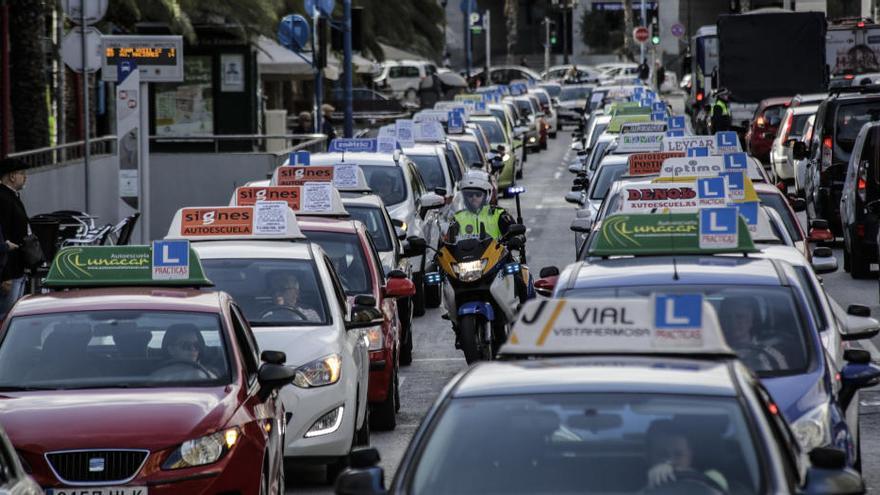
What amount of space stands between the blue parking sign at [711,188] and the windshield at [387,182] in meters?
8.37

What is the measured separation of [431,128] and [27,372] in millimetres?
24858

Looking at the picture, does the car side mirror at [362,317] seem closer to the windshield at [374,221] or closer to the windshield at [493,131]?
the windshield at [374,221]

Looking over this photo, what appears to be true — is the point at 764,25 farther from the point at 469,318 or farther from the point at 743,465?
the point at 743,465

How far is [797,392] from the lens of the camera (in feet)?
31.6

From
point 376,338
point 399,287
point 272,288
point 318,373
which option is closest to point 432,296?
point 399,287

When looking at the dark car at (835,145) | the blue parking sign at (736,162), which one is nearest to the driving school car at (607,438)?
the blue parking sign at (736,162)

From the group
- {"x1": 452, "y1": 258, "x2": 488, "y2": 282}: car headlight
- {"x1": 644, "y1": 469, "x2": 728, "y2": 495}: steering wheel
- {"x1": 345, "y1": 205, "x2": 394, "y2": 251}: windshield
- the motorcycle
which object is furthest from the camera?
{"x1": 345, "y1": 205, "x2": 394, "y2": 251}: windshield

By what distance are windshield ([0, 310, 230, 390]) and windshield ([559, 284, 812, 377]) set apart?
1846mm

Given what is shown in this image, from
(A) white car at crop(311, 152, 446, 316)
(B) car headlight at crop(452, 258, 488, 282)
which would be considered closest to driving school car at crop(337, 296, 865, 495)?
(B) car headlight at crop(452, 258, 488, 282)

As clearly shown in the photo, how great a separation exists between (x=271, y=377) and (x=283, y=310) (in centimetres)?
278

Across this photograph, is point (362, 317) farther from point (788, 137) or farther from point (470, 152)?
point (470, 152)

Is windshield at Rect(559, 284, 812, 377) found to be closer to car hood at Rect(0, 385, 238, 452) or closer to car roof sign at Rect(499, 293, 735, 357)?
car hood at Rect(0, 385, 238, 452)

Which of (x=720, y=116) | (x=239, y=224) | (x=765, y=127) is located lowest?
(x=239, y=224)

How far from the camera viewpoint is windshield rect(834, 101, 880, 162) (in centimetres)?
2712
